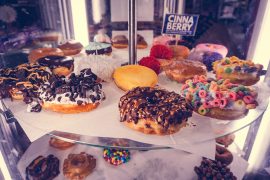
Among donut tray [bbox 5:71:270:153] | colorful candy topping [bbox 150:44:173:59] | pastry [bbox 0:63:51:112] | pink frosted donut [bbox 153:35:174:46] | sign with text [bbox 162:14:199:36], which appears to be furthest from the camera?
pink frosted donut [bbox 153:35:174:46]

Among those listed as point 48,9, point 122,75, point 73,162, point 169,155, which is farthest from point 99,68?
point 48,9

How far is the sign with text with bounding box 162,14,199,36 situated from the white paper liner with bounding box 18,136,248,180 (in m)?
0.93

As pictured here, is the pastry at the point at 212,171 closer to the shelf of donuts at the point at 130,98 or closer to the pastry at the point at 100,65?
the shelf of donuts at the point at 130,98

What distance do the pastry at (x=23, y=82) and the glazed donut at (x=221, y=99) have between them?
34.5 inches

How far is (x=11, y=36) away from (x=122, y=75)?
103 centimetres

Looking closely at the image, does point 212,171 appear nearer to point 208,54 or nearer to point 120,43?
point 208,54

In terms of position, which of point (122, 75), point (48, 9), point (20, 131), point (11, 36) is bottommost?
point (20, 131)

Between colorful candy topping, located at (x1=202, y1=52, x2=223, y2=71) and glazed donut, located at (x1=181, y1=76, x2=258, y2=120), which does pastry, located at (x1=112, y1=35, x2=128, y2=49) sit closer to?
colorful candy topping, located at (x1=202, y1=52, x2=223, y2=71)

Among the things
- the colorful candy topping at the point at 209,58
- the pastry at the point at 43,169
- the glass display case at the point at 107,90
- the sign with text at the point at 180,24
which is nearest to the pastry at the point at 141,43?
the glass display case at the point at 107,90

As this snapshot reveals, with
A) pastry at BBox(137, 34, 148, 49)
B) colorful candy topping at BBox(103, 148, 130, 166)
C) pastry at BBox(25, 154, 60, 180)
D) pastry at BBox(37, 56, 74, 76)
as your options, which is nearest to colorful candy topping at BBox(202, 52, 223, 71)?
pastry at BBox(137, 34, 148, 49)

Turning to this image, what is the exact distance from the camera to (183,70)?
1646 millimetres

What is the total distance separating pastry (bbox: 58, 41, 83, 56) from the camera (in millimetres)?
2072

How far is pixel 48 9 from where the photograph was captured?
228 centimetres

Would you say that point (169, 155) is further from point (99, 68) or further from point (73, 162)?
point (99, 68)
